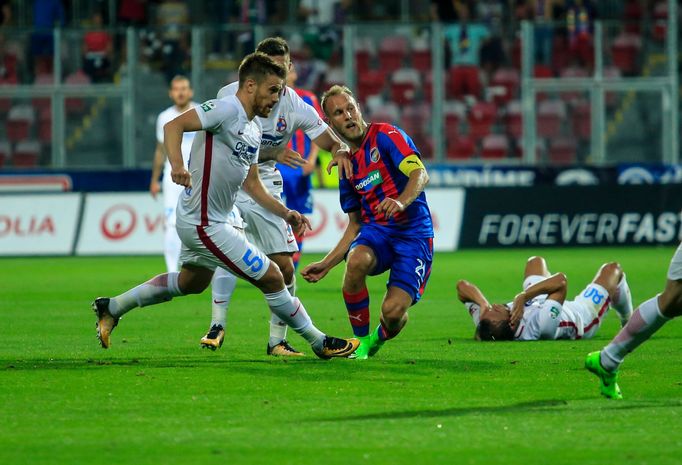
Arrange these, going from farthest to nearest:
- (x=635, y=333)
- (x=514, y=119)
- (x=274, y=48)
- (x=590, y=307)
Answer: (x=514, y=119)
(x=590, y=307)
(x=274, y=48)
(x=635, y=333)

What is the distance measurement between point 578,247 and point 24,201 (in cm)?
922

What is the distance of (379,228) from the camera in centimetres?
893

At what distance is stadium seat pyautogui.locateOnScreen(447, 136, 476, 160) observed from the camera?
79.2ft

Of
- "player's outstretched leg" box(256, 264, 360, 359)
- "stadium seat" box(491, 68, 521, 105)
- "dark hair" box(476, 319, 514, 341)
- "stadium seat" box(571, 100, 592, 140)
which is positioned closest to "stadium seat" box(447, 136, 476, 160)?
"stadium seat" box(491, 68, 521, 105)

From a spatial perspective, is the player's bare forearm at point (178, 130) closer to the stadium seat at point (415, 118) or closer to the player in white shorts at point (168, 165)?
the player in white shorts at point (168, 165)

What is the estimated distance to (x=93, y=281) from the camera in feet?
53.6

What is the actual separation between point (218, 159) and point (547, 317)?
3143 mm

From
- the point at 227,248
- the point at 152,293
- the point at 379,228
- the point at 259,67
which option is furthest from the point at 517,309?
the point at 259,67

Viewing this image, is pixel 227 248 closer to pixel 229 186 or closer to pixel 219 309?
pixel 229 186

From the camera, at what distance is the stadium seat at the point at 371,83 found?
2455 cm

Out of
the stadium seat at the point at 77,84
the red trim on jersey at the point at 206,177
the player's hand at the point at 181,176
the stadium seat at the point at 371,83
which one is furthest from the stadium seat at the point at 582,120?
the player's hand at the point at 181,176

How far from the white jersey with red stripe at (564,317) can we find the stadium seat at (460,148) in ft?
46.1

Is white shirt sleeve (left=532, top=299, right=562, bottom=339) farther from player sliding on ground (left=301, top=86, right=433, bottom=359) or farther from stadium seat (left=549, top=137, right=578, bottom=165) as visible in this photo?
stadium seat (left=549, top=137, right=578, bottom=165)

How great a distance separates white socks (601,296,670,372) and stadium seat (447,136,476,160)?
56.6ft
